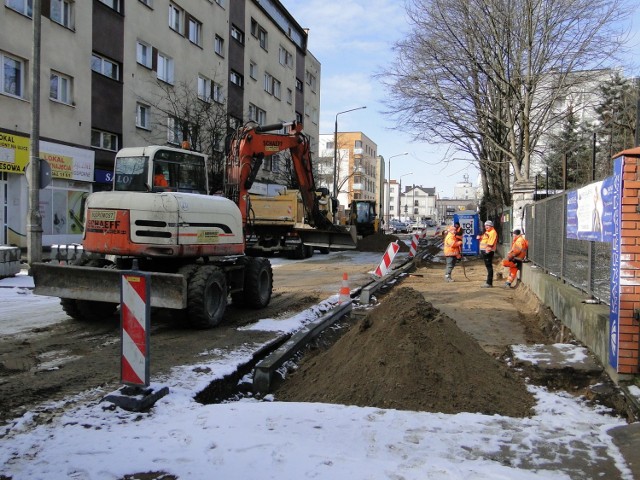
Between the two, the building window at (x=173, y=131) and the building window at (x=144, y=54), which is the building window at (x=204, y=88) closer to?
the building window at (x=173, y=131)

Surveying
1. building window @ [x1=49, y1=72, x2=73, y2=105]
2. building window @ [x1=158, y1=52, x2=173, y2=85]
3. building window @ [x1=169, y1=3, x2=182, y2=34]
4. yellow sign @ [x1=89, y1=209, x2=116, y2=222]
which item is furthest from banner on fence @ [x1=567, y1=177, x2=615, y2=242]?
building window @ [x1=169, y1=3, x2=182, y2=34]

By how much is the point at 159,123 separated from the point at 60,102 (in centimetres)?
494

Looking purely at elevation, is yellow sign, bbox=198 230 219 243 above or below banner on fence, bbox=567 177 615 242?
below

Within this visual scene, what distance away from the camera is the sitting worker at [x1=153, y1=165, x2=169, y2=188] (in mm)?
8130

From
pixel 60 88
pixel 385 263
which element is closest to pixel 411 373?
pixel 385 263

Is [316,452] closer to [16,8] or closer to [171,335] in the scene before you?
[171,335]

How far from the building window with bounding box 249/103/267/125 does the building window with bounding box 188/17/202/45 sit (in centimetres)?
718

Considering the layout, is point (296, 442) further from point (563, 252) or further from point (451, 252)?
point (451, 252)

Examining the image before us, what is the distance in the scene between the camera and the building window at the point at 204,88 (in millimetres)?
27430

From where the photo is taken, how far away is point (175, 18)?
2567cm

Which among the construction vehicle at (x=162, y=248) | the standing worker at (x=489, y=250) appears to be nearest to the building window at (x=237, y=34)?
the standing worker at (x=489, y=250)

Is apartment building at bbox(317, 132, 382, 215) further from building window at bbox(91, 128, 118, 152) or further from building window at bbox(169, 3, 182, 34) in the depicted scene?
building window at bbox(91, 128, 118, 152)

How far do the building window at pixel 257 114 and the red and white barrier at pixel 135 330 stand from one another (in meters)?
30.8

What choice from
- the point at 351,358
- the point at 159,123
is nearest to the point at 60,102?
the point at 159,123
